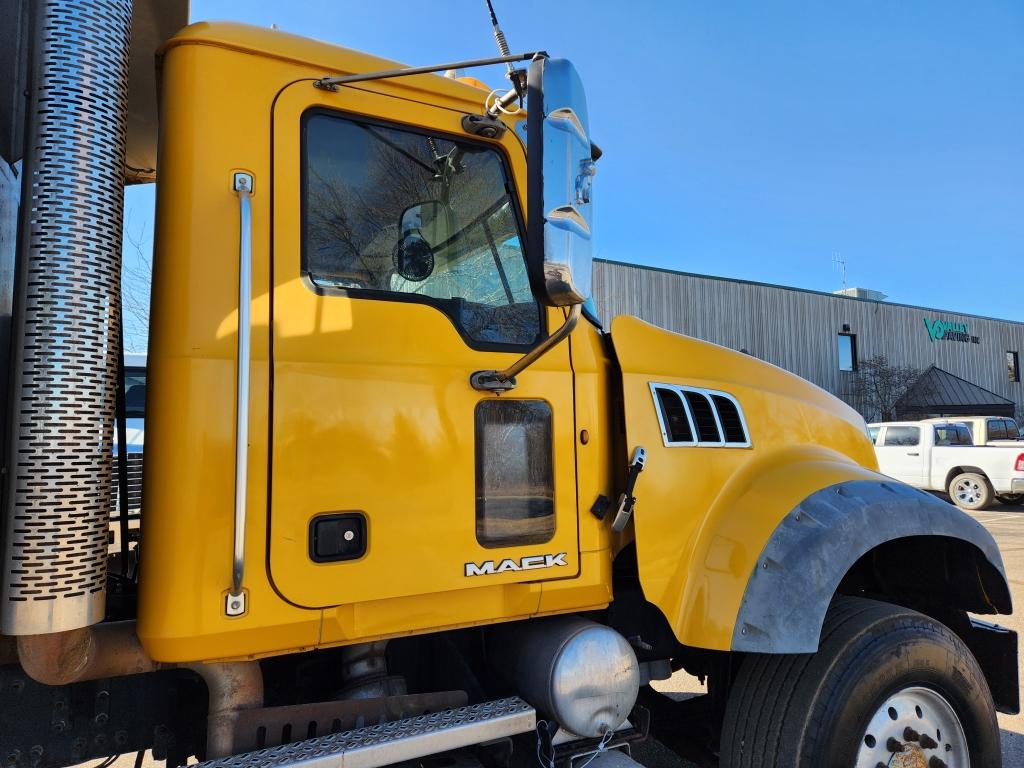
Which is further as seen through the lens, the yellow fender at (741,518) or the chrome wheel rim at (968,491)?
the chrome wheel rim at (968,491)

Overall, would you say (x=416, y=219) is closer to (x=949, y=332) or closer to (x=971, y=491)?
(x=971, y=491)

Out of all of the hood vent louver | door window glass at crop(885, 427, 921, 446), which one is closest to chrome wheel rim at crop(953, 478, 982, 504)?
door window glass at crop(885, 427, 921, 446)

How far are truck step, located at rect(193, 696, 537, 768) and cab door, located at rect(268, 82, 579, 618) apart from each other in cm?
36

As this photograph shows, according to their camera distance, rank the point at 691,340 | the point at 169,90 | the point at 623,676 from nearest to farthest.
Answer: the point at 169,90 < the point at 623,676 < the point at 691,340

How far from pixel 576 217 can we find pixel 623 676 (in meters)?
1.49

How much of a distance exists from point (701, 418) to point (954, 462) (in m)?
14.4

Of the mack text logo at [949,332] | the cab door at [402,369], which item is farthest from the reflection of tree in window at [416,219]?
the mack text logo at [949,332]

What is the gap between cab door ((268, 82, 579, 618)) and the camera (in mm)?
1788

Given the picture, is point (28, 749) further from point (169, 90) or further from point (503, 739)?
point (169, 90)

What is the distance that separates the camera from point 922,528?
8.25ft

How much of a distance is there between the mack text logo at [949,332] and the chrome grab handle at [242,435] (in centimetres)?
3659

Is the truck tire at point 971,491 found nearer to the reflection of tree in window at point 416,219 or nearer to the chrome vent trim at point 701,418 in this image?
the chrome vent trim at point 701,418

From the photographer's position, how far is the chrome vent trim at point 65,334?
1539mm

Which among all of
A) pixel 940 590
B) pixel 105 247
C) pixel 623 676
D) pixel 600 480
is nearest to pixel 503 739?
pixel 623 676
